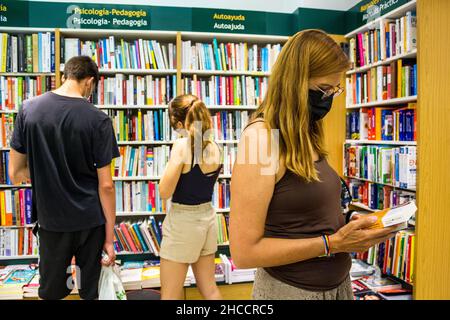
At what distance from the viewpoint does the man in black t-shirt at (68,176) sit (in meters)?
1.72

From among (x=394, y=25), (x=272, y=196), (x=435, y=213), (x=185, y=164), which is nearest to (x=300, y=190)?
(x=272, y=196)

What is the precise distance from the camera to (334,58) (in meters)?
1.04

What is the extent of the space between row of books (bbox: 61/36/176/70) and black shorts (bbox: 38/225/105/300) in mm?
1758

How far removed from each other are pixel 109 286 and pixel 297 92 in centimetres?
141

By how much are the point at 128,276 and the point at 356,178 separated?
7.05 ft

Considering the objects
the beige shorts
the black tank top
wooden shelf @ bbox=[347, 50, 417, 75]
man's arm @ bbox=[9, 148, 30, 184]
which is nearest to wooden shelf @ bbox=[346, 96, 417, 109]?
wooden shelf @ bbox=[347, 50, 417, 75]

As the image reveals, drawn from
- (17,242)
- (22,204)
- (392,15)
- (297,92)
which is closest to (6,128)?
(22,204)

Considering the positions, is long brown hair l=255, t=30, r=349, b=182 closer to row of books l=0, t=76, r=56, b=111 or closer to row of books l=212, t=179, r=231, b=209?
row of books l=212, t=179, r=231, b=209

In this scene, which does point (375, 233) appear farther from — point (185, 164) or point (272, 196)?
point (185, 164)

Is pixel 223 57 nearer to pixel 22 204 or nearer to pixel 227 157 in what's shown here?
pixel 227 157

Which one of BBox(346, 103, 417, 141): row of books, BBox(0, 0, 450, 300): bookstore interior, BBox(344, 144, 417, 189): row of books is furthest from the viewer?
BBox(0, 0, 450, 300): bookstore interior

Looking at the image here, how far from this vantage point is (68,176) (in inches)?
69.0

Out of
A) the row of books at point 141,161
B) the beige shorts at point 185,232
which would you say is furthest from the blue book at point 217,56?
the beige shorts at point 185,232

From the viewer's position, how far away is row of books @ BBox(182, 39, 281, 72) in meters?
3.18
